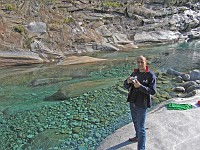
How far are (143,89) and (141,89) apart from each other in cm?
5

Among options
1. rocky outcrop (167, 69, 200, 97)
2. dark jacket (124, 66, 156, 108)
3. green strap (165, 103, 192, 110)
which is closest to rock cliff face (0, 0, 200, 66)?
rocky outcrop (167, 69, 200, 97)

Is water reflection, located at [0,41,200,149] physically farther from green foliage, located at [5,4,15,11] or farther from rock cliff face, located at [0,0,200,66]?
green foliage, located at [5,4,15,11]

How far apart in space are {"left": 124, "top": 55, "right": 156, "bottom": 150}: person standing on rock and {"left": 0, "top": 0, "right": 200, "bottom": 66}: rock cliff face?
21.7 metres

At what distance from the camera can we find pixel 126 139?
9.23 metres

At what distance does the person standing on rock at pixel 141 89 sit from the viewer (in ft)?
24.1

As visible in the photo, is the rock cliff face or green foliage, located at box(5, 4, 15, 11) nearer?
the rock cliff face

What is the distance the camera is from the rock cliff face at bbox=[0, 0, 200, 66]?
31.7 m

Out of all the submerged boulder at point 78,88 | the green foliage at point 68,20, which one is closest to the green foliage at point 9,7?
the green foliage at point 68,20

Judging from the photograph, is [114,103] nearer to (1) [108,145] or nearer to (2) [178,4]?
(1) [108,145]

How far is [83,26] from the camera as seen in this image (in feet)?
135

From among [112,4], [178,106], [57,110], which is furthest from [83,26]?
[178,106]

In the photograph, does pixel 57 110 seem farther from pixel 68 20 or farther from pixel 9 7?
pixel 68 20

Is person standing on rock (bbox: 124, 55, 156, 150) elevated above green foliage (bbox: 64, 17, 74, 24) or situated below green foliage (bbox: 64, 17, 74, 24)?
below

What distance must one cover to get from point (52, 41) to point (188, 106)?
24.8 metres
